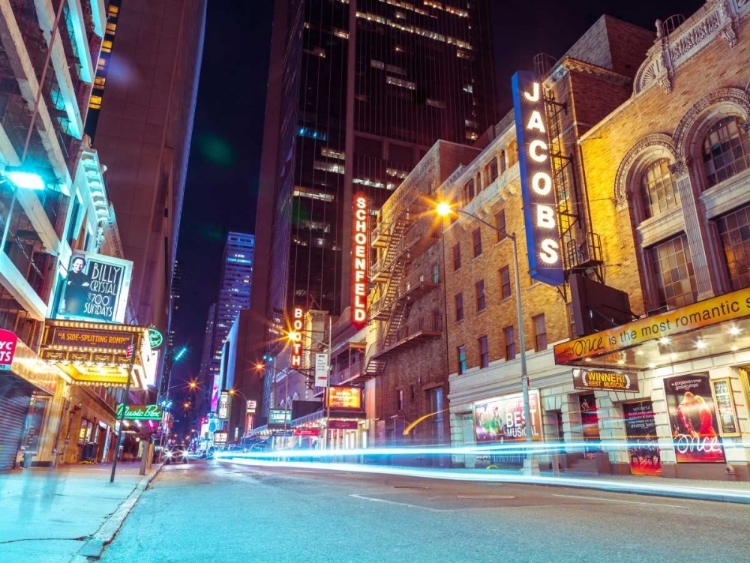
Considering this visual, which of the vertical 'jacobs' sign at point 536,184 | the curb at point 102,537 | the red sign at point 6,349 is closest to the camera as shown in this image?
the curb at point 102,537

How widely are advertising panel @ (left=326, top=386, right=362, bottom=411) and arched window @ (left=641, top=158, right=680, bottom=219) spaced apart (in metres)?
32.3

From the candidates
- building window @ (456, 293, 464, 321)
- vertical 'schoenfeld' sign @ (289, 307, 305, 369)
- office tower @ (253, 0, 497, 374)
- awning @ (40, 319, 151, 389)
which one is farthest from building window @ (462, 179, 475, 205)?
office tower @ (253, 0, 497, 374)

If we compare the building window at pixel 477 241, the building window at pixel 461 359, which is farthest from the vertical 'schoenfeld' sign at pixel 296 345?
the building window at pixel 477 241

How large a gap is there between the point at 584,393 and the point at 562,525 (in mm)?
17447

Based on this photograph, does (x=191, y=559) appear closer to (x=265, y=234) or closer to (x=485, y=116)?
(x=485, y=116)

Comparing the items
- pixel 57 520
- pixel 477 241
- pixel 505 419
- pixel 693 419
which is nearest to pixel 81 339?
pixel 57 520

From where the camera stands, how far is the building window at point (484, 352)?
29575mm

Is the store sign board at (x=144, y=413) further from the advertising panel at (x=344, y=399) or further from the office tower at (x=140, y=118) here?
the office tower at (x=140, y=118)

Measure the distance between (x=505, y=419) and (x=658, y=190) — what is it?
13.1 metres

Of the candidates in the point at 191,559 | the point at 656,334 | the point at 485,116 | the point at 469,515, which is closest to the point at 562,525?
the point at 469,515

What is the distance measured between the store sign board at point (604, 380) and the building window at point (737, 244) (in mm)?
4965

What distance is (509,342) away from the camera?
2788 cm

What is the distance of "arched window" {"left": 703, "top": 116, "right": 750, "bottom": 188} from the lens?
1770cm

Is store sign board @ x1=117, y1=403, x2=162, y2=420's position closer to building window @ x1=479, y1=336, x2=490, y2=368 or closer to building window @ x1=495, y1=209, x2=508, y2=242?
building window @ x1=479, y1=336, x2=490, y2=368
